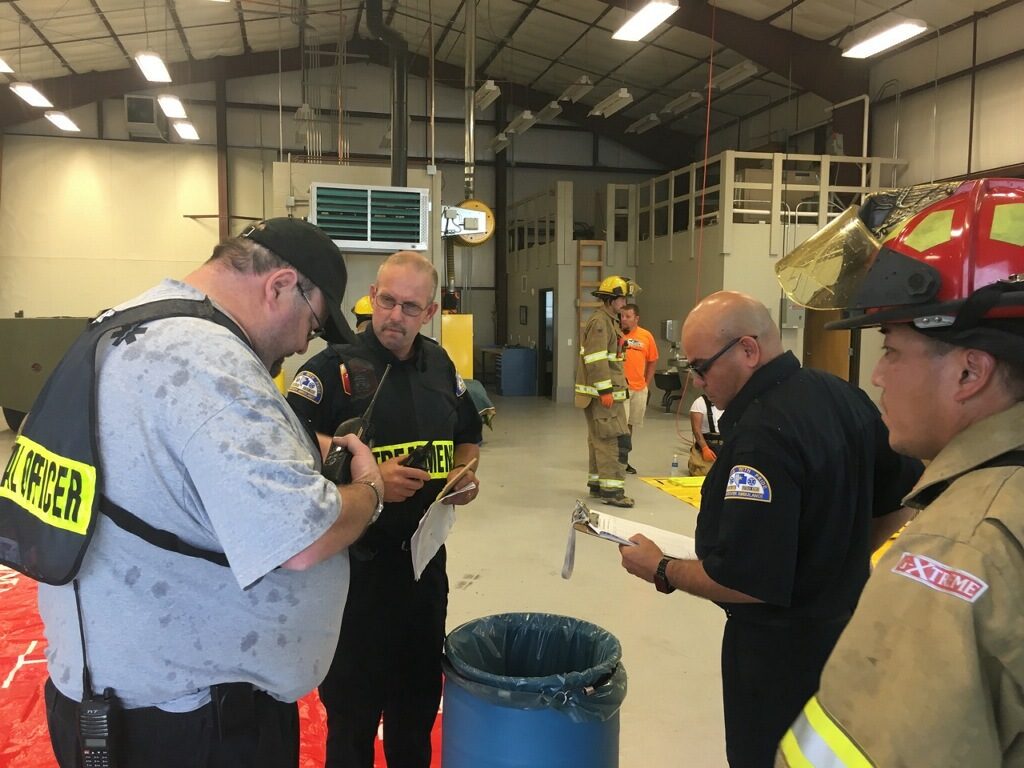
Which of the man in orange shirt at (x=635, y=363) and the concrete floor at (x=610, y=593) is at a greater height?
the man in orange shirt at (x=635, y=363)

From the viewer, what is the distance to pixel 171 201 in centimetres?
1434

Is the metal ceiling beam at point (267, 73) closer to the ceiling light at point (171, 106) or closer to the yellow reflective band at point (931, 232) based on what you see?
the ceiling light at point (171, 106)

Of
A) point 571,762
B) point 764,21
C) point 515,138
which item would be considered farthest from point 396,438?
point 515,138

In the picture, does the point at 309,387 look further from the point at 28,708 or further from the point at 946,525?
the point at 28,708

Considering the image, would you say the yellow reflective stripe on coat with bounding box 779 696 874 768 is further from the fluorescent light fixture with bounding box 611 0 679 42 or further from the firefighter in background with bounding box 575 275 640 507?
the fluorescent light fixture with bounding box 611 0 679 42

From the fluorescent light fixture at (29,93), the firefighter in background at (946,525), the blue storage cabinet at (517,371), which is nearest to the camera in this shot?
the firefighter in background at (946,525)

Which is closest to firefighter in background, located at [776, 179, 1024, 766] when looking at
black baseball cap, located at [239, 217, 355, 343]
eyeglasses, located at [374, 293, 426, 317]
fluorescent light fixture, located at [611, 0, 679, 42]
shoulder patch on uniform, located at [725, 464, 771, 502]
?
shoulder patch on uniform, located at [725, 464, 771, 502]

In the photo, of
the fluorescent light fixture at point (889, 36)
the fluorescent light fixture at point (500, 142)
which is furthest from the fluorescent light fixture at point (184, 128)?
the fluorescent light fixture at point (889, 36)

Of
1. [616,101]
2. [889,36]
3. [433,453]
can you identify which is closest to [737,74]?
[616,101]

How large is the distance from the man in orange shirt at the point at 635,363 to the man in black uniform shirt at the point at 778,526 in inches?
222

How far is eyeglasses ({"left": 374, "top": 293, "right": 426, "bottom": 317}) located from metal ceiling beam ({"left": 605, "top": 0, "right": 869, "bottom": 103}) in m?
9.48

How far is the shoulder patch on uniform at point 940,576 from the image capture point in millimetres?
658

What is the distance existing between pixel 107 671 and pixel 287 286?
0.69 m

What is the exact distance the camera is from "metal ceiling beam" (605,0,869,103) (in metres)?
9.95
